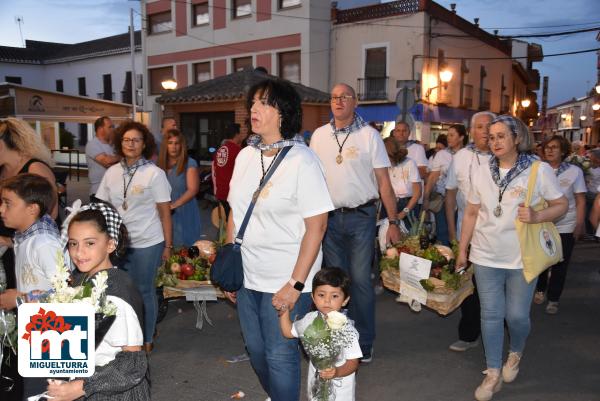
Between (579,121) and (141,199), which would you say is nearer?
(141,199)

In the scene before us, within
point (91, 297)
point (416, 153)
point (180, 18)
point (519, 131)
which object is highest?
point (180, 18)

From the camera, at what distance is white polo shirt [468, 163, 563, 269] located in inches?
151

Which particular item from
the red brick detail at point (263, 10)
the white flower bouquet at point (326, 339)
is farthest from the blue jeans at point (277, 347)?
the red brick detail at point (263, 10)

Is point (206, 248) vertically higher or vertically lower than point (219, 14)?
lower

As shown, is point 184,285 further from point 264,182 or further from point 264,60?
point 264,60

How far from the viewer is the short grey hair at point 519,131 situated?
3875 mm

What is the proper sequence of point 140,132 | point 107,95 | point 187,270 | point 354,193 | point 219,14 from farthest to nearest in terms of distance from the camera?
point 107,95
point 219,14
point 187,270
point 140,132
point 354,193

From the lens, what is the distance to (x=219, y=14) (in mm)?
27672

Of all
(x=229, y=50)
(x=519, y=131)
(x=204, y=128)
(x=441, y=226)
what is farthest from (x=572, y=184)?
(x=229, y=50)

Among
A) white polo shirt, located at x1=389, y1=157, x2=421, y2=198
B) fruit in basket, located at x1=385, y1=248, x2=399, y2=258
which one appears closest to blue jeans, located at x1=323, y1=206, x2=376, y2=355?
fruit in basket, located at x1=385, y1=248, x2=399, y2=258

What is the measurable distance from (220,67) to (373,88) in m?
8.64

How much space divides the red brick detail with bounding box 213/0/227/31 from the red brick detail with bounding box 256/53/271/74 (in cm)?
A: 304

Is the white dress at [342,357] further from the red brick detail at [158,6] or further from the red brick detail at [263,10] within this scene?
the red brick detail at [158,6]

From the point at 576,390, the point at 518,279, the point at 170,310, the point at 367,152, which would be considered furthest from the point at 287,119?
the point at 170,310
